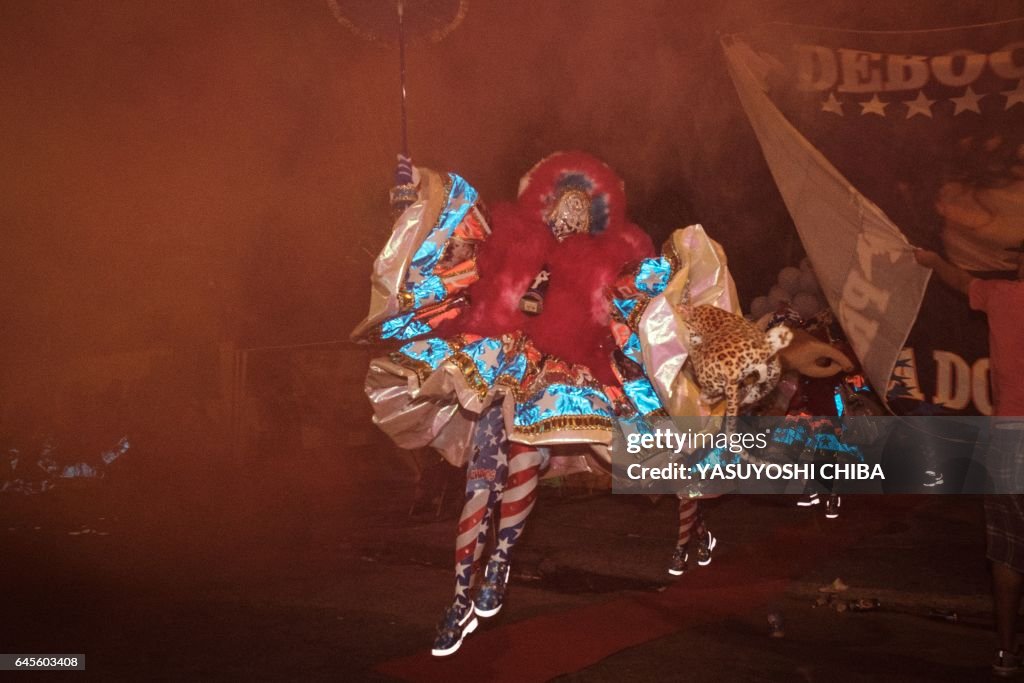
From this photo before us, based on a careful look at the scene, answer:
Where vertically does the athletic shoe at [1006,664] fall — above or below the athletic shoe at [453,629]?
below

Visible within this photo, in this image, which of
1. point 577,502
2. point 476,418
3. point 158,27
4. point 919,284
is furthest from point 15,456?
point 919,284

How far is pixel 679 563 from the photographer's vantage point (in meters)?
4.73

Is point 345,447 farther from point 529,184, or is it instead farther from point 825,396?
point 529,184

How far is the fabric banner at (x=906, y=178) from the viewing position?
426cm

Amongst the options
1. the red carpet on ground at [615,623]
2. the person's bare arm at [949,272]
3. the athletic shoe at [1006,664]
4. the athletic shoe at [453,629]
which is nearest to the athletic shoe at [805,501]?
the red carpet on ground at [615,623]

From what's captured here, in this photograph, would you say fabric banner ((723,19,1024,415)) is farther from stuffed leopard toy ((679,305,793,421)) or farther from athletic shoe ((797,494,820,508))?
athletic shoe ((797,494,820,508))

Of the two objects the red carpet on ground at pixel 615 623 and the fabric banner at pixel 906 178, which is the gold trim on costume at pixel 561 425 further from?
the fabric banner at pixel 906 178

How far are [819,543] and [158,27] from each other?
537 cm

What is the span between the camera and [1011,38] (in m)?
4.24

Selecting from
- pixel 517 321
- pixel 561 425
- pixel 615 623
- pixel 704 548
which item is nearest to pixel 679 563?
pixel 704 548

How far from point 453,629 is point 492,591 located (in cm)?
29

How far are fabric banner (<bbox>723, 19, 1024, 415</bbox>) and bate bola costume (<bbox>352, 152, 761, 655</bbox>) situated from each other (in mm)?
1516

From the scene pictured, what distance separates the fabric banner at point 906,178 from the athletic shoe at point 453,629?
2.58 m

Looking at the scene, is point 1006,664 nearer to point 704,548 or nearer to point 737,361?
point 737,361
